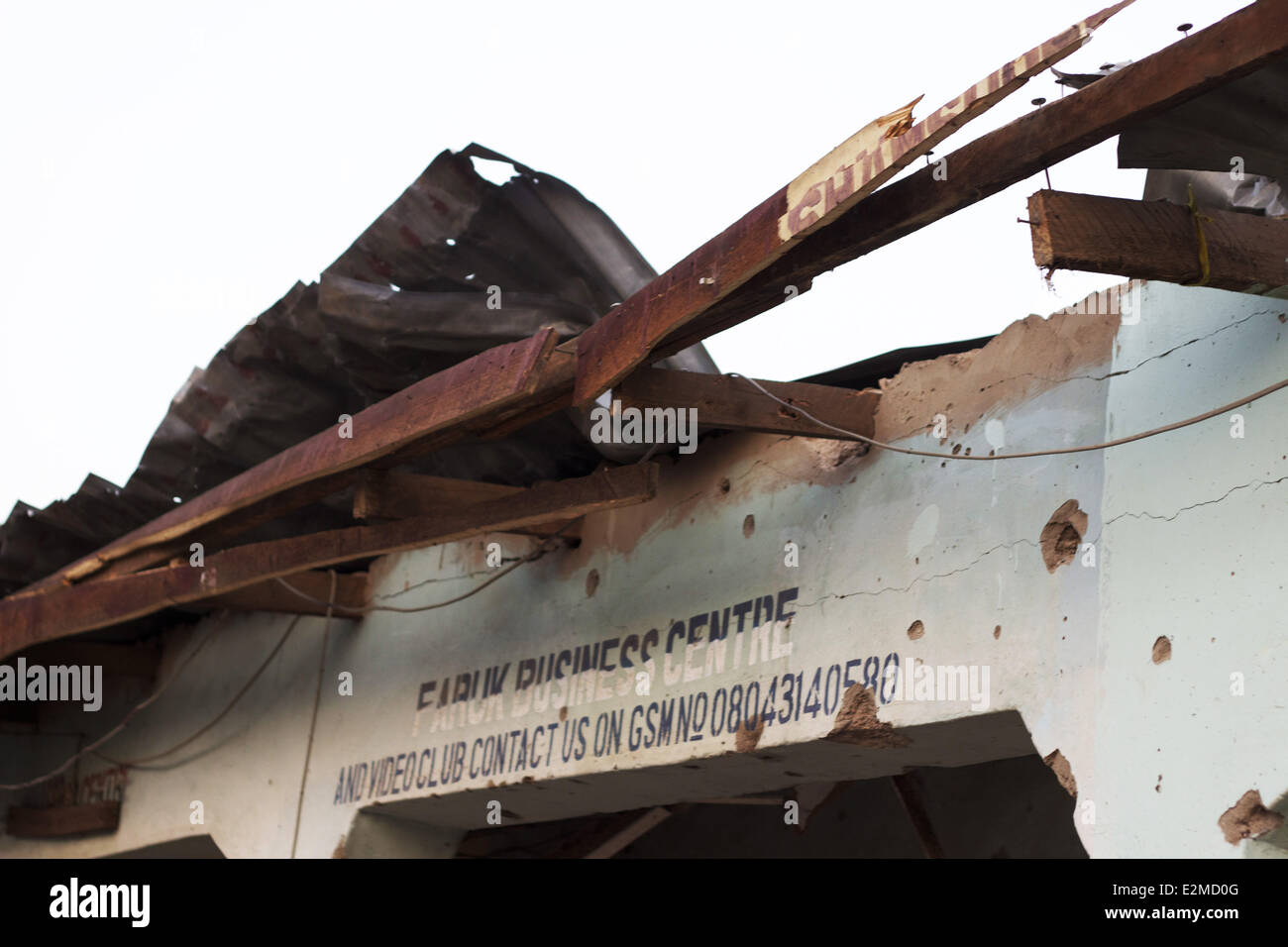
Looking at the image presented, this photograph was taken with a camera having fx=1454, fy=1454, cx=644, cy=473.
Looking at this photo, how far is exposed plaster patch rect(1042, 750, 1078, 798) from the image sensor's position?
3572 mm

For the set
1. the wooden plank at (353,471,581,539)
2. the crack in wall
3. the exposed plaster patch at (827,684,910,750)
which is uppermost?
the wooden plank at (353,471,581,539)

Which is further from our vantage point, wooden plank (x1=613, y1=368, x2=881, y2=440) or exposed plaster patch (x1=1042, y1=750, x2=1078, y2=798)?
wooden plank (x1=613, y1=368, x2=881, y2=440)

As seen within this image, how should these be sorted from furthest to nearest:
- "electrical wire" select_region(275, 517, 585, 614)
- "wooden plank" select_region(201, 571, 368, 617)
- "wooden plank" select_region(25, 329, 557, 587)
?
"wooden plank" select_region(201, 571, 368, 617), "electrical wire" select_region(275, 517, 585, 614), "wooden plank" select_region(25, 329, 557, 587)

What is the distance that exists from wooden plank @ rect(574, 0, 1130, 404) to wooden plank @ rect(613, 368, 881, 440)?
0.18 m

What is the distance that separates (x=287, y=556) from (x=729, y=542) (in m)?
1.77

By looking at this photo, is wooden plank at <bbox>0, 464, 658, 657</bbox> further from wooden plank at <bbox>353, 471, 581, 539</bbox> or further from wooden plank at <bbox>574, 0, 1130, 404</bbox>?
wooden plank at <bbox>574, 0, 1130, 404</bbox>

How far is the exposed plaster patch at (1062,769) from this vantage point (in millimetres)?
3572

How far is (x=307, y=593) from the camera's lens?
6844 mm

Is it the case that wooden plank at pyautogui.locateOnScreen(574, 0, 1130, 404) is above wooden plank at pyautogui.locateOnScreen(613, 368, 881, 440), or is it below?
above
